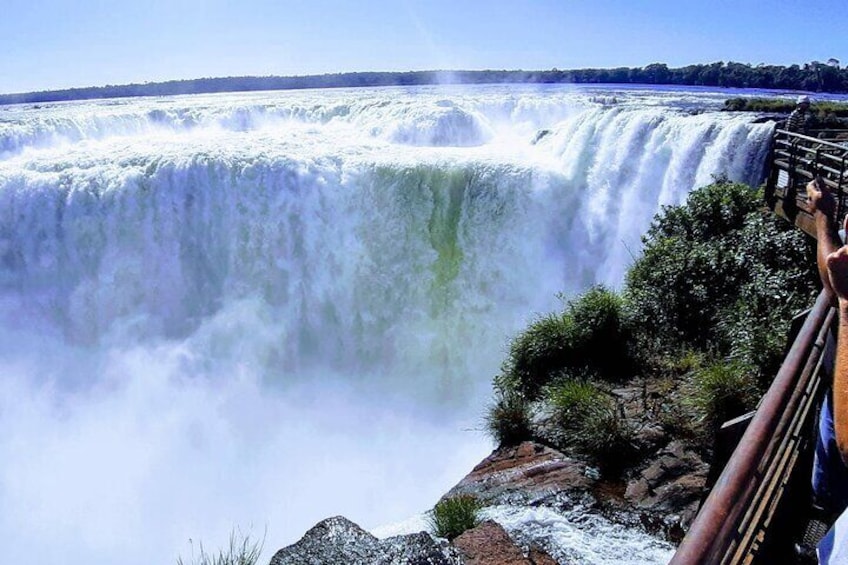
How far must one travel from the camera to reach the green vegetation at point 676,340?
6695 millimetres

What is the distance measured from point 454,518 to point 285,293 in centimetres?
1245

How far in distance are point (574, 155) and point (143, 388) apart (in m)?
13.3

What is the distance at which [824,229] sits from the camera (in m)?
2.45

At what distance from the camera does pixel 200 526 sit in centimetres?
1110

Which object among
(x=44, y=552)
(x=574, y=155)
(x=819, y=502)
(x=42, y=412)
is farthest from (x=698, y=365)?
(x=42, y=412)

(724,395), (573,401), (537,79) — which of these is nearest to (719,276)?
(724,395)

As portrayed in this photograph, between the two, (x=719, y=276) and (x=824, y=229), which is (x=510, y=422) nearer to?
(x=719, y=276)

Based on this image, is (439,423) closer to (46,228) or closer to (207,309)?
(207,309)

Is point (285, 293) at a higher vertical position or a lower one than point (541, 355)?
lower

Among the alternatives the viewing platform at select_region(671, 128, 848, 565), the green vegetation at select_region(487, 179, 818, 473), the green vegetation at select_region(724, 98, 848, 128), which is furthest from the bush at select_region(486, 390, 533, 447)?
the green vegetation at select_region(724, 98, 848, 128)

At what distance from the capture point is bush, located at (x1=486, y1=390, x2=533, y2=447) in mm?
7570

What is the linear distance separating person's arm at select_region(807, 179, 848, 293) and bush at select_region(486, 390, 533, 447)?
5.04m

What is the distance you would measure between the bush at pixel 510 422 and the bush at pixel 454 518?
2.06 m

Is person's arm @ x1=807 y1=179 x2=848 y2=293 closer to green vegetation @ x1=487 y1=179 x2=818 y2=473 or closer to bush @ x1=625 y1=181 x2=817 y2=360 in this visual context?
green vegetation @ x1=487 y1=179 x2=818 y2=473
